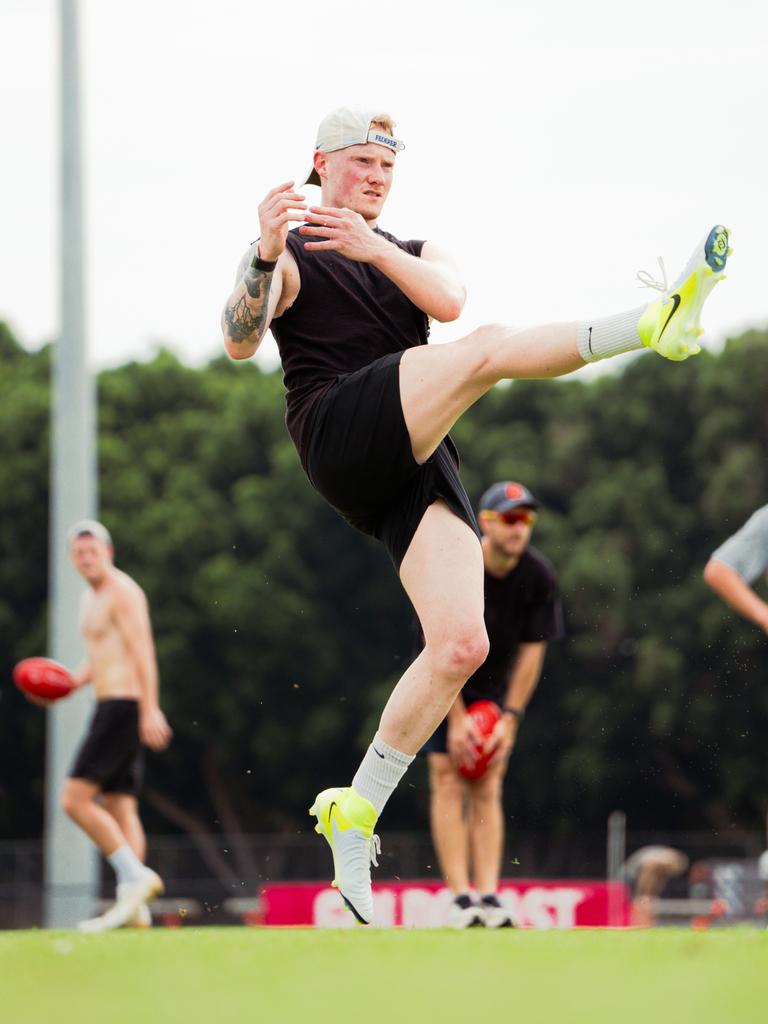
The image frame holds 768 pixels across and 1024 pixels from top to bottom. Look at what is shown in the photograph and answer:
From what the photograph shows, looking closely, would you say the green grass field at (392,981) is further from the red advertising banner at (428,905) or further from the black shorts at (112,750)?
the red advertising banner at (428,905)

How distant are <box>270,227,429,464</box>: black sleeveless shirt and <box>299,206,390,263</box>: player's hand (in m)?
0.39

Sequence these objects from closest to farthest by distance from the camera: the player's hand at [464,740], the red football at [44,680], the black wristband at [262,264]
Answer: the black wristband at [262,264] → the player's hand at [464,740] → the red football at [44,680]

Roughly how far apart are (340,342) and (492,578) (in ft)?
12.0

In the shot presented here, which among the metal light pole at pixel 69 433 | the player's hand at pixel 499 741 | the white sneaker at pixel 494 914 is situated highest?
the metal light pole at pixel 69 433

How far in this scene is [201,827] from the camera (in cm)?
4222

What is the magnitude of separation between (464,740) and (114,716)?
290 centimetres

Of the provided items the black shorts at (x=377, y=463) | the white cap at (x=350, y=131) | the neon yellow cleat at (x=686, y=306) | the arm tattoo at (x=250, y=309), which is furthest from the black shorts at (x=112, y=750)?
the neon yellow cleat at (x=686, y=306)

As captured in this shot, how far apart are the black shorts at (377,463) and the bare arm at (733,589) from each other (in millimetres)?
2161

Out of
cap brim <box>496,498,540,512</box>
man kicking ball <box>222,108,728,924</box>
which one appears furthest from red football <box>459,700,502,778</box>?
man kicking ball <box>222,108,728,924</box>

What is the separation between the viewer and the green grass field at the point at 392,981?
10.6 feet

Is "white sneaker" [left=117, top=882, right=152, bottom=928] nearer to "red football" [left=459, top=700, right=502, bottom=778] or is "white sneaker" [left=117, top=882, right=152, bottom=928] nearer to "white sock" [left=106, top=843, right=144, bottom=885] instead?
"white sock" [left=106, top=843, right=144, bottom=885]

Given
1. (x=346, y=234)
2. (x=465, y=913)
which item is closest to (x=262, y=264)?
(x=346, y=234)

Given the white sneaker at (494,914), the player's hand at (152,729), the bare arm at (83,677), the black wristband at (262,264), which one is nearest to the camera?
the black wristband at (262,264)

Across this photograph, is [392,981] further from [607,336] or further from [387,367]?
[387,367]
